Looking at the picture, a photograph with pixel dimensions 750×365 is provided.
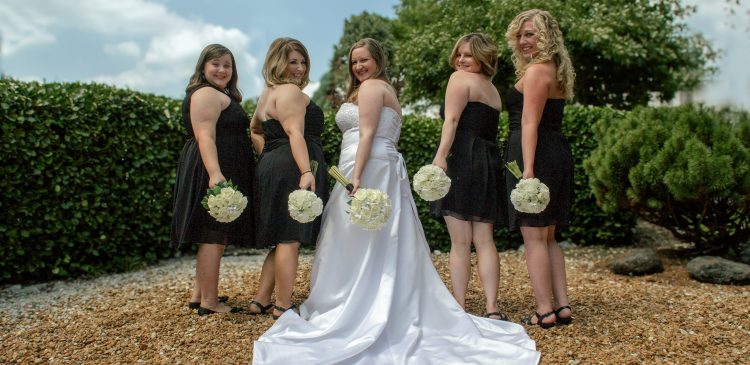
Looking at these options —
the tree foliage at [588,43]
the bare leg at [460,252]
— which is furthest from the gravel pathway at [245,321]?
the tree foliage at [588,43]

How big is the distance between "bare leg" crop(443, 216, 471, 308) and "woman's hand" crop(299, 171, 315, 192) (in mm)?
1037

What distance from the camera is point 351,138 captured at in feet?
15.1

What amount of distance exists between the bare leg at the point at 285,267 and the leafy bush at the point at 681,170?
14.8ft

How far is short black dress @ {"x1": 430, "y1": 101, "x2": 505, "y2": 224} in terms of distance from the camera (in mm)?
4543

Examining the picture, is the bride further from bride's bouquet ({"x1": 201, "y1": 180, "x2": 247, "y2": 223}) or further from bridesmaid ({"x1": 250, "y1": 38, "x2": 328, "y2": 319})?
bride's bouquet ({"x1": 201, "y1": 180, "x2": 247, "y2": 223})

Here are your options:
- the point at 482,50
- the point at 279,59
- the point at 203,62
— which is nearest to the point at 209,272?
the point at 203,62

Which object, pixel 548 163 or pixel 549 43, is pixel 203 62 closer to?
pixel 549 43

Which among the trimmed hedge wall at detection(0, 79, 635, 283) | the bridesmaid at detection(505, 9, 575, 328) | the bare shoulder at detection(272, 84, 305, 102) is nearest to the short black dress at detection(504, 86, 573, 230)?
the bridesmaid at detection(505, 9, 575, 328)

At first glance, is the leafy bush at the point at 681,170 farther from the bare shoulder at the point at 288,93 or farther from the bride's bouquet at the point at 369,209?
the bare shoulder at the point at 288,93

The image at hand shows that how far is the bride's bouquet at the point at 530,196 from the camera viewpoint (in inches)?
165

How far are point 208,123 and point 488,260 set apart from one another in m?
2.29

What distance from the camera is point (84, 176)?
22.5 feet

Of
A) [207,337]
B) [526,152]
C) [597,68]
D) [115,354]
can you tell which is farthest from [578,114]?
[597,68]

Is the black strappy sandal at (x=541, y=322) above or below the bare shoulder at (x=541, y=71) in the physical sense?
below
